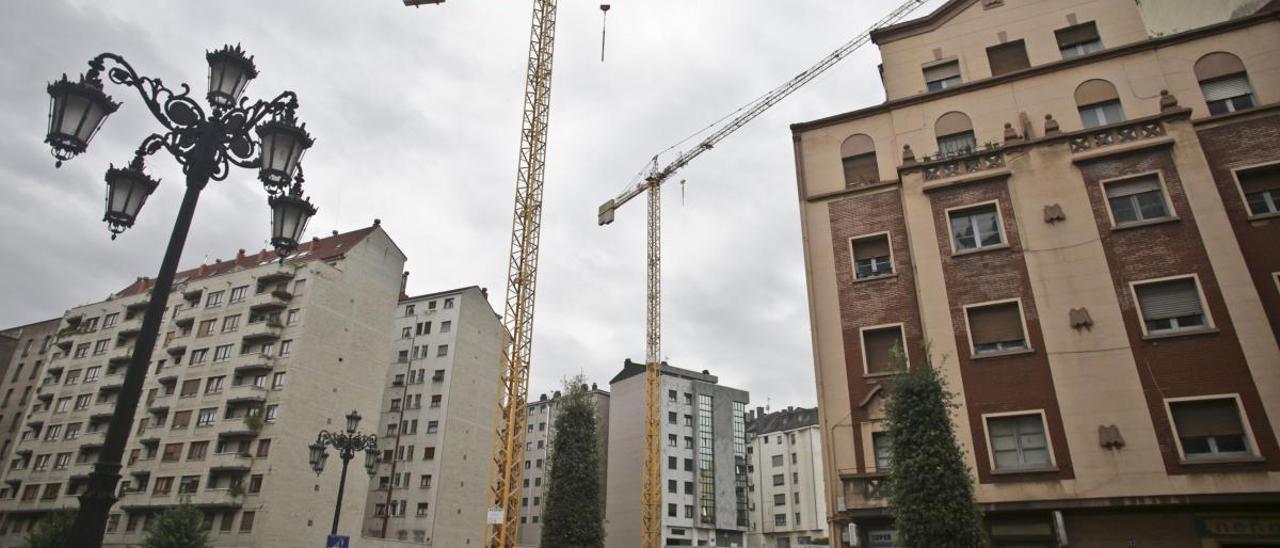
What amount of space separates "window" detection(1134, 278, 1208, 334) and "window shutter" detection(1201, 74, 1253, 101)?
675 centimetres

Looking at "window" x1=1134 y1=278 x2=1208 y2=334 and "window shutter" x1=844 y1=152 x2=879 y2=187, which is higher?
"window shutter" x1=844 y1=152 x2=879 y2=187

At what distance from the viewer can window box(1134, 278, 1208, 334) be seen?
18766 millimetres

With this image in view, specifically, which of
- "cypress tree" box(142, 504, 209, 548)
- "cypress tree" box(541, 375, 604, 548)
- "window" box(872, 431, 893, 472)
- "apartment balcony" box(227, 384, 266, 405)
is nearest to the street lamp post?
"window" box(872, 431, 893, 472)

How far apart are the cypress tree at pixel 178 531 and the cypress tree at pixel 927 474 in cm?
3982

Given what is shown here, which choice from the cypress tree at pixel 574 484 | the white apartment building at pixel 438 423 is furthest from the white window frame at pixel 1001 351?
the white apartment building at pixel 438 423

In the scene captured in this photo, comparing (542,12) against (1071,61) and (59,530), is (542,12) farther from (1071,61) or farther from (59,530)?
(59,530)

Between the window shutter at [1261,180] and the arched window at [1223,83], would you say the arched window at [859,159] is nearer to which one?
the arched window at [1223,83]

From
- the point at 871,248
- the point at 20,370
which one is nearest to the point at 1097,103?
the point at 871,248

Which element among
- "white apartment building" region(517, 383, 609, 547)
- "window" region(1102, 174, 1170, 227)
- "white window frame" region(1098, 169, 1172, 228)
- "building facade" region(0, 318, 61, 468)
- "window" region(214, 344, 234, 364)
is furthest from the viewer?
"white apartment building" region(517, 383, 609, 547)

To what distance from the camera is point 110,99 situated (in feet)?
25.7

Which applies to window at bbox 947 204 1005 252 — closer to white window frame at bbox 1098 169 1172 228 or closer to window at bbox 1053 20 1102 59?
white window frame at bbox 1098 169 1172 228

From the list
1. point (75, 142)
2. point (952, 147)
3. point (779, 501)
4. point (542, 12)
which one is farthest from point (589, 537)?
point (779, 501)

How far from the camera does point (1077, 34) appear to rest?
24719 millimetres

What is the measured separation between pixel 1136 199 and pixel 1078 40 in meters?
7.22
